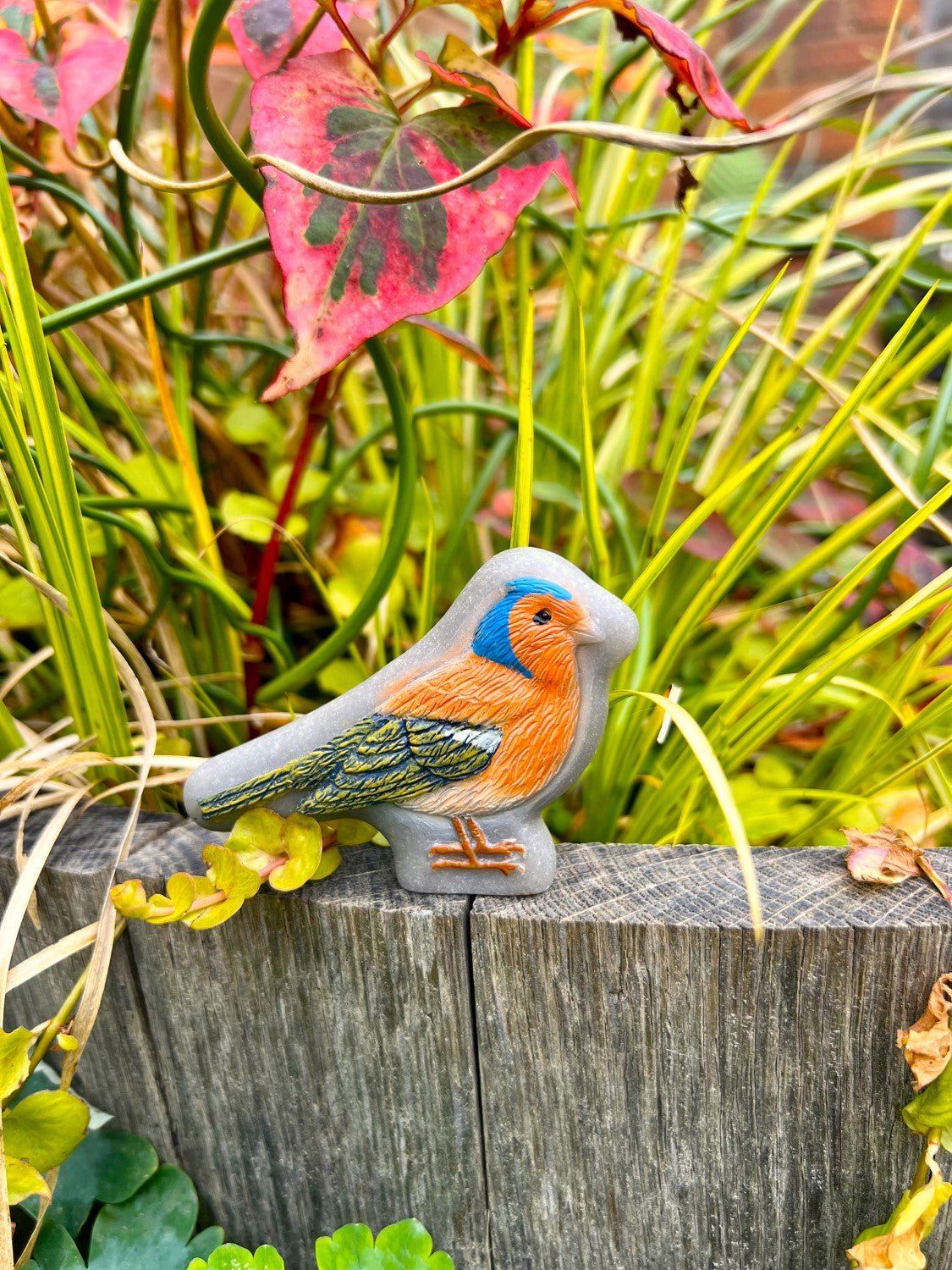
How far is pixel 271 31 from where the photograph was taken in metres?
0.60

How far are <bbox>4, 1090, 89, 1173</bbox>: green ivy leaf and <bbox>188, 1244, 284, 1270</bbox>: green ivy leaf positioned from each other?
10cm

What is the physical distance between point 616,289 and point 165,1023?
2.67ft

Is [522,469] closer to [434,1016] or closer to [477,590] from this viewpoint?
[477,590]

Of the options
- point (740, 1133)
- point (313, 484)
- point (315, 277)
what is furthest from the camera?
point (313, 484)

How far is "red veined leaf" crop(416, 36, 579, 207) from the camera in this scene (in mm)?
464

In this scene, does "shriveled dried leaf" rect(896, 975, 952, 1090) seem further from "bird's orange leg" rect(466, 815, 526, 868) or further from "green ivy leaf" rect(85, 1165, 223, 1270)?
"green ivy leaf" rect(85, 1165, 223, 1270)

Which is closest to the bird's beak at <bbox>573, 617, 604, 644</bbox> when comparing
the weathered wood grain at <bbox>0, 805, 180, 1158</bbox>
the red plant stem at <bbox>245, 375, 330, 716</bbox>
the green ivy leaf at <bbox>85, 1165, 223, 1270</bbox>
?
the red plant stem at <bbox>245, 375, 330, 716</bbox>

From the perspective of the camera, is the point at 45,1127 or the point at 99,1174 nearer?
the point at 45,1127

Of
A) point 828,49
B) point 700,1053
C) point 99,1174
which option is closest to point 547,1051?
point 700,1053

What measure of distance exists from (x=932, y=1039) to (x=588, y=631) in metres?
0.30

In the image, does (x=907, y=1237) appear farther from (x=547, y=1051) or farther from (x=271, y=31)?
(x=271, y=31)

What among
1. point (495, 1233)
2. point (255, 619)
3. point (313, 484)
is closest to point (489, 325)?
point (313, 484)

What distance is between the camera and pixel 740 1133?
0.58 m

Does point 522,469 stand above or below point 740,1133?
above
